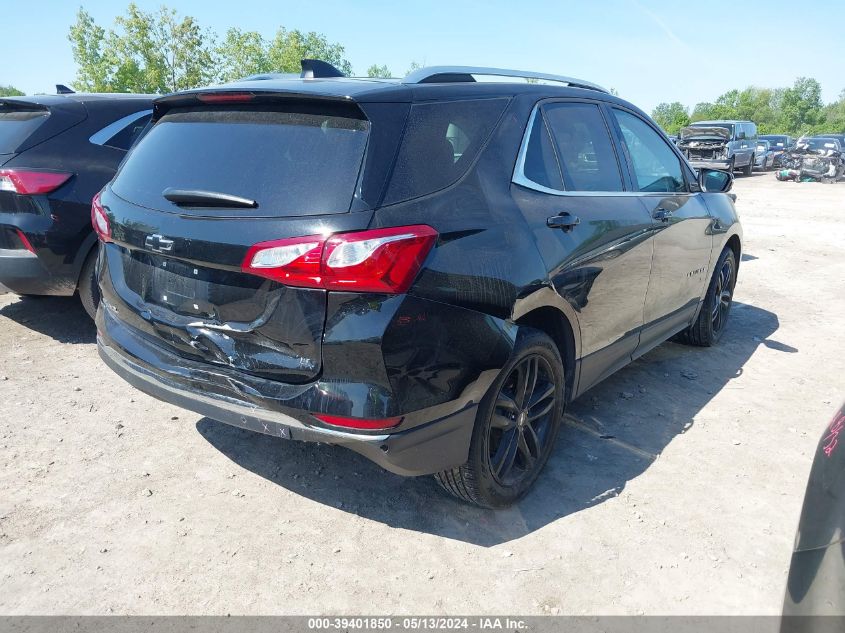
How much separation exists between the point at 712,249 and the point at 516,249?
288cm

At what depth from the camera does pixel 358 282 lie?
7.35 feet

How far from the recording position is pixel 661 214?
158 inches

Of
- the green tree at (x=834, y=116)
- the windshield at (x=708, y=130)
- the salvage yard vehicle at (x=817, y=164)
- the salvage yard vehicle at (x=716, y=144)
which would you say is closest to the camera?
the salvage yard vehicle at (x=716, y=144)

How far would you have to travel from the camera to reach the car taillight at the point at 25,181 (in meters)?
4.38

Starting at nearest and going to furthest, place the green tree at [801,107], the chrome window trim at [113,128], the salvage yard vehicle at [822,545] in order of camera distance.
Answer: the salvage yard vehicle at [822,545] < the chrome window trim at [113,128] < the green tree at [801,107]

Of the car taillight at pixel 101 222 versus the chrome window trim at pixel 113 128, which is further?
the chrome window trim at pixel 113 128

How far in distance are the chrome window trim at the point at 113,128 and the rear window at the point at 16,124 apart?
0.33m

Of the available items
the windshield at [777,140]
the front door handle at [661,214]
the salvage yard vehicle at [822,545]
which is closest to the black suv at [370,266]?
the front door handle at [661,214]

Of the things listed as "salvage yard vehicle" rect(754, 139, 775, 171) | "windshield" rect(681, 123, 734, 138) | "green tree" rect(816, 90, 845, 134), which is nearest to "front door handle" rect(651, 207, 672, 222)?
"windshield" rect(681, 123, 734, 138)

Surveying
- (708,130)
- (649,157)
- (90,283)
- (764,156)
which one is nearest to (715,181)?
(649,157)

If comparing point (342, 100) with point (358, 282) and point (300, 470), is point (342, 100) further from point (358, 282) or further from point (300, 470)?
point (300, 470)

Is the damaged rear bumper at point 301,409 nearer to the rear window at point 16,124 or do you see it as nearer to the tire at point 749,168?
the rear window at point 16,124

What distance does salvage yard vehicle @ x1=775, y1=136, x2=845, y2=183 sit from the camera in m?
24.9

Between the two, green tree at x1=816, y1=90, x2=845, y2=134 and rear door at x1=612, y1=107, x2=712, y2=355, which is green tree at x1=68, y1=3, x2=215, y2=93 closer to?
rear door at x1=612, y1=107, x2=712, y2=355
